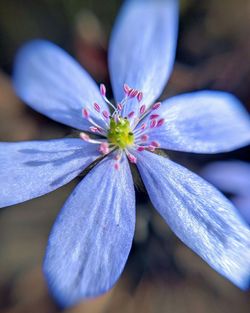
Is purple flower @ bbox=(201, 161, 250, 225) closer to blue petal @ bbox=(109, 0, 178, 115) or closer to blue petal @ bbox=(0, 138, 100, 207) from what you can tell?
blue petal @ bbox=(109, 0, 178, 115)

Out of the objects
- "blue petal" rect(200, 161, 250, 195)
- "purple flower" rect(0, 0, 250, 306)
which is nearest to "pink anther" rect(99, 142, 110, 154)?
"purple flower" rect(0, 0, 250, 306)

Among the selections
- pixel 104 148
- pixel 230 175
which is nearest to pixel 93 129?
pixel 104 148

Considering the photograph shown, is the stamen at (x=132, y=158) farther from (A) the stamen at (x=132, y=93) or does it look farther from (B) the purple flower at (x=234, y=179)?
(B) the purple flower at (x=234, y=179)

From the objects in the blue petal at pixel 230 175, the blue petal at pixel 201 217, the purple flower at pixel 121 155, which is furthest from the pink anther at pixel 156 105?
the blue petal at pixel 230 175

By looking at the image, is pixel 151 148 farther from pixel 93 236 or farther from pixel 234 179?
pixel 234 179

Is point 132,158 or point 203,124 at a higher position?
point 203,124

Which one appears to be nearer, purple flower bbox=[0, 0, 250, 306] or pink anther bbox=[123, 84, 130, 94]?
purple flower bbox=[0, 0, 250, 306]

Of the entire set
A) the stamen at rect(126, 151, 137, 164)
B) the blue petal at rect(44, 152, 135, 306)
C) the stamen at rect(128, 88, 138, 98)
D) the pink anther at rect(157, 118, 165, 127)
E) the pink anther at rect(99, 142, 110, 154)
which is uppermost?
the stamen at rect(128, 88, 138, 98)
